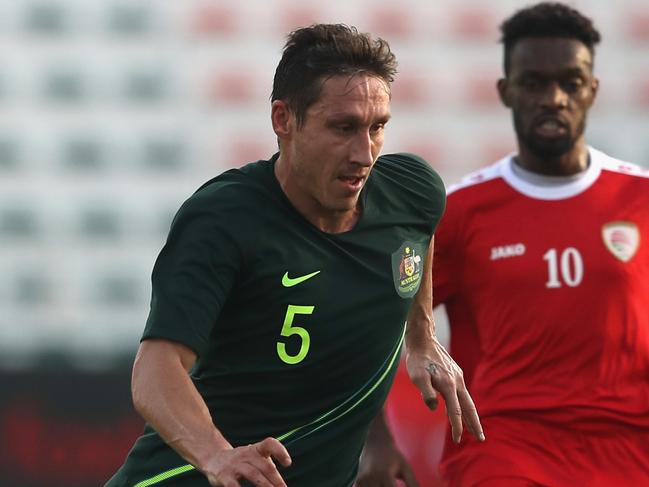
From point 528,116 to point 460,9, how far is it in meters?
54.5

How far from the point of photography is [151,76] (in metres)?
57.1

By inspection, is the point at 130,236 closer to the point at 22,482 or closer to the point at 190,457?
the point at 22,482

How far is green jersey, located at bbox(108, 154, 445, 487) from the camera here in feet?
16.0

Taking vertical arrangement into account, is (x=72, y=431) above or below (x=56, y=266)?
above

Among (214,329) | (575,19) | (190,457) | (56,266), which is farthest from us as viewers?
(56,266)

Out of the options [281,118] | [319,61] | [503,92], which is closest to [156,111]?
[503,92]

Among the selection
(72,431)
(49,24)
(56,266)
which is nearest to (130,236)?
(56,266)

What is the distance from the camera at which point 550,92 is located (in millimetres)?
6883

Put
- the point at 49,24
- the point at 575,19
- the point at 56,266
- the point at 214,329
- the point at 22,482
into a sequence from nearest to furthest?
the point at 214,329, the point at 575,19, the point at 22,482, the point at 56,266, the point at 49,24

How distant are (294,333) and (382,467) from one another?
1.18 meters

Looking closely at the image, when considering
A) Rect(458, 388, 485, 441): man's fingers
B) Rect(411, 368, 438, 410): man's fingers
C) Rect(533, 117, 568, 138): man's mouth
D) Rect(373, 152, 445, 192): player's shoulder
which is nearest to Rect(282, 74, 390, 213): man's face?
Rect(373, 152, 445, 192): player's shoulder

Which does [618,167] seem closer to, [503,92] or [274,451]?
[503,92]

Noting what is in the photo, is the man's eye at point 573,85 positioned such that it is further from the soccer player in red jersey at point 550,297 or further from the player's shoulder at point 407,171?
the player's shoulder at point 407,171

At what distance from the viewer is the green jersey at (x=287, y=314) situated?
487 cm
